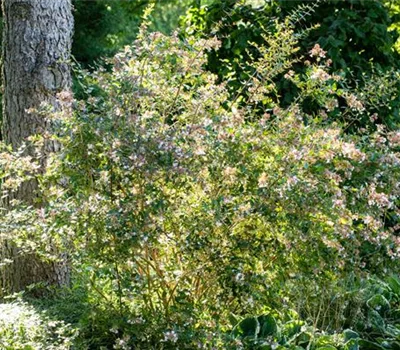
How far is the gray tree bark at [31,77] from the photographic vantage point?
4777mm

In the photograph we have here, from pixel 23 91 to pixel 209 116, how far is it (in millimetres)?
1527

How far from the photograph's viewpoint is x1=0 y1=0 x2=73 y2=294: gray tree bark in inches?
188

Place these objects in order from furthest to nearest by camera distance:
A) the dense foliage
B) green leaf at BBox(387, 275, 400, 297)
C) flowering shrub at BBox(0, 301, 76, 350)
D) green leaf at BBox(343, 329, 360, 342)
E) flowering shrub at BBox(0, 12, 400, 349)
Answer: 1. the dense foliage
2. green leaf at BBox(387, 275, 400, 297)
3. green leaf at BBox(343, 329, 360, 342)
4. flowering shrub at BBox(0, 301, 76, 350)
5. flowering shrub at BBox(0, 12, 400, 349)

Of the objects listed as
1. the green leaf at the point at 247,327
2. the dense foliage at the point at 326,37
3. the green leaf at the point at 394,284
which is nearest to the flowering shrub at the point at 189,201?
the green leaf at the point at 247,327

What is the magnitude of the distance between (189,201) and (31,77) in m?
1.70

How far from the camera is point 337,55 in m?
6.07

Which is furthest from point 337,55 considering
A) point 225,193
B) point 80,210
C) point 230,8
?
point 80,210

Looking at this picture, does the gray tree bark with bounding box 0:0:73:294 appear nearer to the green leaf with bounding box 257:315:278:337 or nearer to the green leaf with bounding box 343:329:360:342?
the green leaf with bounding box 257:315:278:337

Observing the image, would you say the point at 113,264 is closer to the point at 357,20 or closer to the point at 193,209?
the point at 193,209

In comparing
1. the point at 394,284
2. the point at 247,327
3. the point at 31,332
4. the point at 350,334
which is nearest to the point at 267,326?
the point at 247,327

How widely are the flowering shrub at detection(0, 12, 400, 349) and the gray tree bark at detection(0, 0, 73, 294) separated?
94cm

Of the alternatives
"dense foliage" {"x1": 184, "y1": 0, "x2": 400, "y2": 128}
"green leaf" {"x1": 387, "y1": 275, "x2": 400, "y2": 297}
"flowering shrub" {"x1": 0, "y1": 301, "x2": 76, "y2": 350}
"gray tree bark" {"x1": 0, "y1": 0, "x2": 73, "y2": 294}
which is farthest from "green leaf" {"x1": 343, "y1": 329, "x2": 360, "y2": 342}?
"dense foliage" {"x1": 184, "y1": 0, "x2": 400, "y2": 128}

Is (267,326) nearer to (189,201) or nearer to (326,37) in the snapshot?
(189,201)

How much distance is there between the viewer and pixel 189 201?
140 inches
